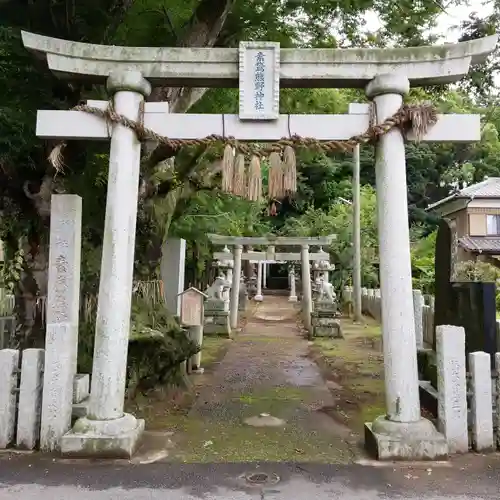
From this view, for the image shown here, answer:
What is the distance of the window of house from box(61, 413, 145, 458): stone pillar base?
978 inches

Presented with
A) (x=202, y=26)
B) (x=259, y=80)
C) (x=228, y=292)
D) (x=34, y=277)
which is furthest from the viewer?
(x=228, y=292)

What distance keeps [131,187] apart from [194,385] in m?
4.49

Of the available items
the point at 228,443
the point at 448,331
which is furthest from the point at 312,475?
the point at 448,331

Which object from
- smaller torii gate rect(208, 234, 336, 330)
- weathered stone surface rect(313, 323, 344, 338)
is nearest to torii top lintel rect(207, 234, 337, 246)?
smaller torii gate rect(208, 234, 336, 330)

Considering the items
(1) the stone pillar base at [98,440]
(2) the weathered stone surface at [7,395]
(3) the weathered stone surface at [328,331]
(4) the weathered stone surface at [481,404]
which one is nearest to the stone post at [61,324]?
(1) the stone pillar base at [98,440]

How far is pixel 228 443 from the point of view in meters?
5.32

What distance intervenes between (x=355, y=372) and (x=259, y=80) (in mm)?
6523

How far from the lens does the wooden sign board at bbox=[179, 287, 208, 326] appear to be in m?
9.70

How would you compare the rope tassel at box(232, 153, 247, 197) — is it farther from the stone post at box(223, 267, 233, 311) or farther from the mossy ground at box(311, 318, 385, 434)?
the stone post at box(223, 267, 233, 311)

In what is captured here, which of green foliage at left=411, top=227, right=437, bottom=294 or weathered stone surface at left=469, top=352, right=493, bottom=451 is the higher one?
green foliage at left=411, top=227, right=437, bottom=294

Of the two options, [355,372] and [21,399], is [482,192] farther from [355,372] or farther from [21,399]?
[21,399]

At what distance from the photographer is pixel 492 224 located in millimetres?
25406

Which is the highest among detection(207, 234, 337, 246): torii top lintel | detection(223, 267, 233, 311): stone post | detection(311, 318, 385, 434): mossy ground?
detection(207, 234, 337, 246): torii top lintel

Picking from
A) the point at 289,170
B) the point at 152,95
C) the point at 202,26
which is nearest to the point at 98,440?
the point at 289,170
